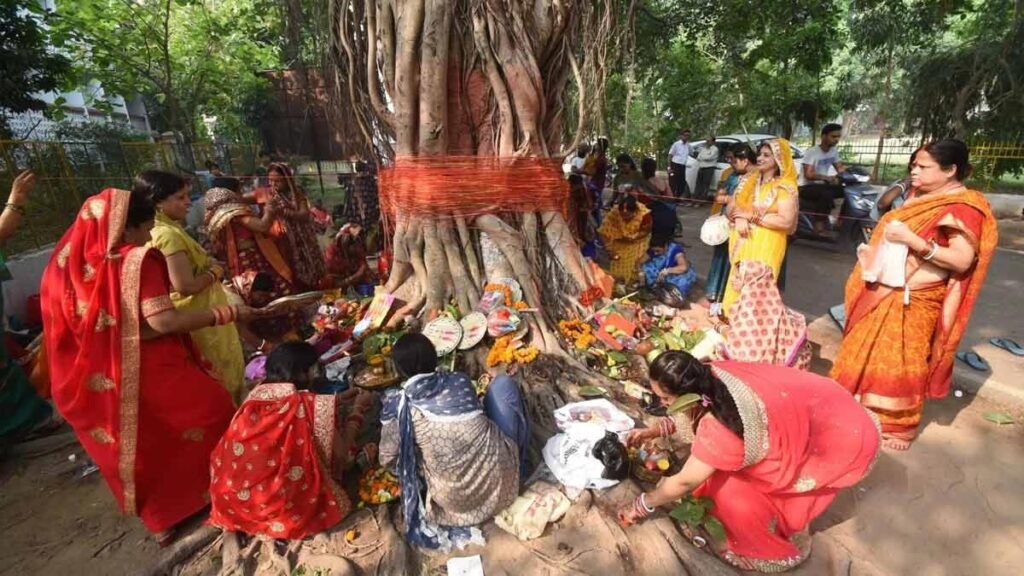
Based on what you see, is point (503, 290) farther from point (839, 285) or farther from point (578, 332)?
point (839, 285)

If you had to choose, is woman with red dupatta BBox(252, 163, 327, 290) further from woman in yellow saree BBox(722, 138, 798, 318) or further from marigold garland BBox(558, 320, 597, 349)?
woman in yellow saree BBox(722, 138, 798, 318)

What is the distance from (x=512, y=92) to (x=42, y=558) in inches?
150

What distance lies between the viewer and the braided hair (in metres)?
1.92

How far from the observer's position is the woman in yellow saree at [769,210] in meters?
3.50

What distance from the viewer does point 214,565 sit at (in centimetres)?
229

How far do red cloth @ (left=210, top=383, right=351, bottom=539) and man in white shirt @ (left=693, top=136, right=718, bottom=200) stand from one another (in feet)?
34.5

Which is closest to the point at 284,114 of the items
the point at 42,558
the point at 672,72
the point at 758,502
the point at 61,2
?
the point at 61,2

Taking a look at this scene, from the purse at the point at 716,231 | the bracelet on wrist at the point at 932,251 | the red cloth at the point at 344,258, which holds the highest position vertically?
the bracelet on wrist at the point at 932,251

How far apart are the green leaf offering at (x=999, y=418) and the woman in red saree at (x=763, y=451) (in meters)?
1.76

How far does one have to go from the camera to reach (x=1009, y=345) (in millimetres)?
3816

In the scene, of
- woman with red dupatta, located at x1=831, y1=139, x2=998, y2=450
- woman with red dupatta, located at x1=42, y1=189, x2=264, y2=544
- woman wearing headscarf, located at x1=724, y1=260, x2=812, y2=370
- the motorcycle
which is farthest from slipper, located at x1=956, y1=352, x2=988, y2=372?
woman with red dupatta, located at x1=42, y1=189, x2=264, y2=544

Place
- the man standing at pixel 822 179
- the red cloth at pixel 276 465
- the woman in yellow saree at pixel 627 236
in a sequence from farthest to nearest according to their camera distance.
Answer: the man standing at pixel 822 179 < the woman in yellow saree at pixel 627 236 < the red cloth at pixel 276 465

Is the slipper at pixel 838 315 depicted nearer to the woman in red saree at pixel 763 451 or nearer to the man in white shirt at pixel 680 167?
the woman in red saree at pixel 763 451

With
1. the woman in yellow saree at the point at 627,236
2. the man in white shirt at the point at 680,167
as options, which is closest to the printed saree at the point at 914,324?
the woman in yellow saree at the point at 627,236
